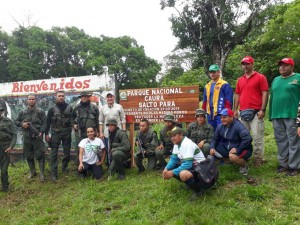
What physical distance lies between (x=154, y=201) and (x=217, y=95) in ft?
7.98

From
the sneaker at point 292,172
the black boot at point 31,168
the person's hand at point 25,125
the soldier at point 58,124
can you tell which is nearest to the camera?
the sneaker at point 292,172

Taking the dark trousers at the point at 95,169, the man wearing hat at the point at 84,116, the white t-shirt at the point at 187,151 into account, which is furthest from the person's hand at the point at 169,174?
the man wearing hat at the point at 84,116

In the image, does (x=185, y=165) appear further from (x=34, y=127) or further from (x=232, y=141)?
(x=34, y=127)

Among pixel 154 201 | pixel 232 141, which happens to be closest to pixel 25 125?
pixel 154 201

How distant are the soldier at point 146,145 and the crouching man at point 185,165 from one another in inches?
67.5

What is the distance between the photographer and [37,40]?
28.0 m

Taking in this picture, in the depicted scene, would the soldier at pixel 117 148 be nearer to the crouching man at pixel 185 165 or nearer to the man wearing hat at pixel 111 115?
the man wearing hat at pixel 111 115

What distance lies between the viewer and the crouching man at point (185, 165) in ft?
14.7

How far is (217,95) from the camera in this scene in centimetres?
570

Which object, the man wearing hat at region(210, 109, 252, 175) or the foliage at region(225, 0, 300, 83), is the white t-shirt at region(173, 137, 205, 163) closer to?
the man wearing hat at region(210, 109, 252, 175)

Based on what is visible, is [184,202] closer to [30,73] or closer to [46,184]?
[46,184]

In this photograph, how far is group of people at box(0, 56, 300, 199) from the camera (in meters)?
4.93

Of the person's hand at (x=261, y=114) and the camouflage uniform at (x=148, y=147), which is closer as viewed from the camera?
the person's hand at (x=261, y=114)

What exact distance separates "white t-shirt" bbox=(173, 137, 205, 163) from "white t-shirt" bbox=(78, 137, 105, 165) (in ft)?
8.26
